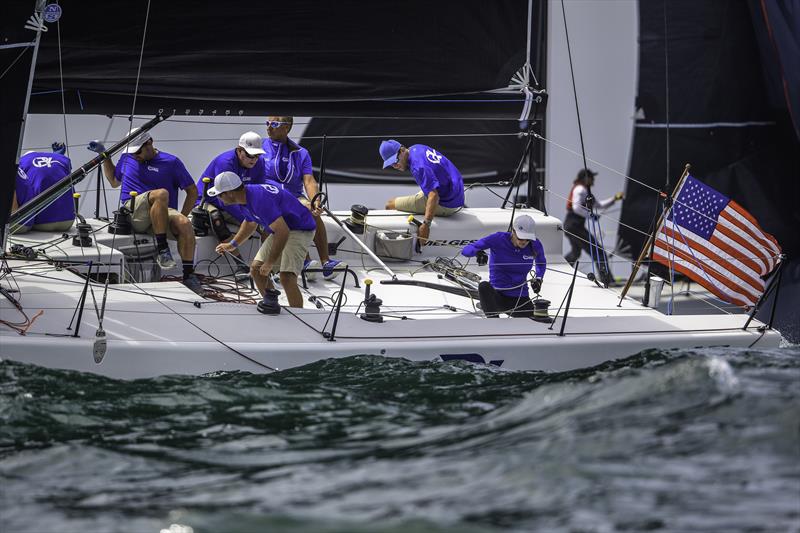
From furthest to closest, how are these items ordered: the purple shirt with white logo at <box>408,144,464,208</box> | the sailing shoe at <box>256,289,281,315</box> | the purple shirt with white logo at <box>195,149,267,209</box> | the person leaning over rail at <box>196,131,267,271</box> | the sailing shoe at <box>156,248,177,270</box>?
the purple shirt with white logo at <box>408,144,464,208</box>, the purple shirt with white logo at <box>195,149,267,209</box>, the person leaning over rail at <box>196,131,267,271</box>, the sailing shoe at <box>156,248,177,270</box>, the sailing shoe at <box>256,289,281,315</box>

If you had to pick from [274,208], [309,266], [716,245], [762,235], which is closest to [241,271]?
[309,266]

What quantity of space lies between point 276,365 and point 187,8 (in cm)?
207

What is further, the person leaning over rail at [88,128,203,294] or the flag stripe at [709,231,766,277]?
the person leaning over rail at [88,128,203,294]

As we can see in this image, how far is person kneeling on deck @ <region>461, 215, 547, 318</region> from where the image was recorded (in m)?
6.01

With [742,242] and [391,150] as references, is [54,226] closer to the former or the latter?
[391,150]

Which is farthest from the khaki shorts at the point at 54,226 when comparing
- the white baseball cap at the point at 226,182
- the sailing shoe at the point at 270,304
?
the sailing shoe at the point at 270,304

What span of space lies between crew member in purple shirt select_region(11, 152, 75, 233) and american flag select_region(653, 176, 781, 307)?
11.3 feet

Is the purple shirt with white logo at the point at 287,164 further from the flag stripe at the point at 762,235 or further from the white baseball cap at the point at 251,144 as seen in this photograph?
the flag stripe at the point at 762,235

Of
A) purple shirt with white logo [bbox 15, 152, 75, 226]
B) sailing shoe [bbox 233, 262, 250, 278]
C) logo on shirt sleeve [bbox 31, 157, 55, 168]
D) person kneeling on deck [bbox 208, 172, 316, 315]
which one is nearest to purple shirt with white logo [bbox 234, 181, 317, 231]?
person kneeling on deck [bbox 208, 172, 316, 315]

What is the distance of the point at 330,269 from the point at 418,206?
126 centimetres

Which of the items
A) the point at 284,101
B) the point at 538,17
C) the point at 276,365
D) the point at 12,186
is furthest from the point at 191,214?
the point at 538,17

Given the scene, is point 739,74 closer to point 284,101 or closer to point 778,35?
point 778,35

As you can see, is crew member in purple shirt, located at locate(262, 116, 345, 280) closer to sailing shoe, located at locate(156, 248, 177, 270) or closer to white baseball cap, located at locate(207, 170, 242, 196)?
sailing shoe, located at locate(156, 248, 177, 270)

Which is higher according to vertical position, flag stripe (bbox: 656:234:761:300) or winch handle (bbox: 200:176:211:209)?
winch handle (bbox: 200:176:211:209)
